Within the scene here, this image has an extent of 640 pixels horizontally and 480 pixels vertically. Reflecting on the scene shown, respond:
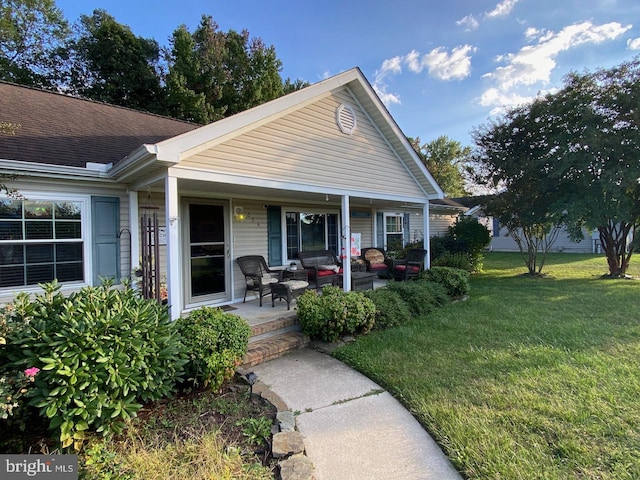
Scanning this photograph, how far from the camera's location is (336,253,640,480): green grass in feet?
7.77

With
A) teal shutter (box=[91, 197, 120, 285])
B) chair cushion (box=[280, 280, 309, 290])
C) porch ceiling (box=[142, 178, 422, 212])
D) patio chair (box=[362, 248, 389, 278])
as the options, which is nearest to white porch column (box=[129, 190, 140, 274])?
teal shutter (box=[91, 197, 120, 285])

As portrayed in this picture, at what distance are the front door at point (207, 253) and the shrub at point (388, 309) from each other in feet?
10.1

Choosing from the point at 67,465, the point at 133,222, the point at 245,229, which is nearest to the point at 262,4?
the point at 245,229

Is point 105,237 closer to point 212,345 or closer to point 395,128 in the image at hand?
point 212,345

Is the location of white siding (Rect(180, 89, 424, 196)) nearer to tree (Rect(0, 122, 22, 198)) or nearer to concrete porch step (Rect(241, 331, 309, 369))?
tree (Rect(0, 122, 22, 198))

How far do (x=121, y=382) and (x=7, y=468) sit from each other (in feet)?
2.74

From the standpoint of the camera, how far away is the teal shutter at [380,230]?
36.1ft

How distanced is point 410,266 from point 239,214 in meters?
4.97

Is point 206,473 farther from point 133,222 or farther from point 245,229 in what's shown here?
point 245,229

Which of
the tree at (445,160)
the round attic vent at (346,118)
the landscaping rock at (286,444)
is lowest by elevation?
the landscaping rock at (286,444)

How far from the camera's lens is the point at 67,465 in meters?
2.14

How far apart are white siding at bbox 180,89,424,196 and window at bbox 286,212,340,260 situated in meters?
2.03

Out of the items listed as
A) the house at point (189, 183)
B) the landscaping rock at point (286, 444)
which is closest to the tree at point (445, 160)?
the house at point (189, 183)

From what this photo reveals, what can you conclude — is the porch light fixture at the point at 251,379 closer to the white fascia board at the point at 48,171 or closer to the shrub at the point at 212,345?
the shrub at the point at 212,345
